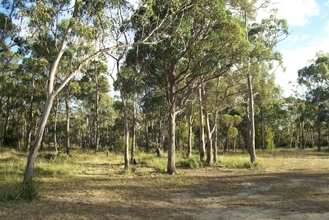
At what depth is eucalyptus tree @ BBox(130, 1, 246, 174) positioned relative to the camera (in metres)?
12.4

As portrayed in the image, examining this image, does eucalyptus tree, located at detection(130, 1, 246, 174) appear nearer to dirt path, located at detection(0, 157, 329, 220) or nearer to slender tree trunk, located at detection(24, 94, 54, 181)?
dirt path, located at detection(0, 157, 329, 220)

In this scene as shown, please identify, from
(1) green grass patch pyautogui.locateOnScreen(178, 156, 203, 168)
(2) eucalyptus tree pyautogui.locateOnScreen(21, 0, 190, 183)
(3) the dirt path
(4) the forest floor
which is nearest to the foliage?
(1) green grass patch pyautogui.locateOnScreen(178, 156, 203, 168)

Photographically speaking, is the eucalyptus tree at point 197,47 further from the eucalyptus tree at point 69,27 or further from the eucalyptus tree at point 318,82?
the eucalyptus tree at point 318,82

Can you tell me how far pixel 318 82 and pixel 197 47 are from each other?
26887mm

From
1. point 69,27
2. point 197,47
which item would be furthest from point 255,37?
point 69,27

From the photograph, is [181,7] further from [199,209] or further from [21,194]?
[21,194]

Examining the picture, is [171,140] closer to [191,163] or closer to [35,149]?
[191,163]

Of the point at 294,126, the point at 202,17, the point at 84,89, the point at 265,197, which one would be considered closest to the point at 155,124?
the point at 84,89

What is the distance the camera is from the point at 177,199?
27.5ft

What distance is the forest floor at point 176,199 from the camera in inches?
254

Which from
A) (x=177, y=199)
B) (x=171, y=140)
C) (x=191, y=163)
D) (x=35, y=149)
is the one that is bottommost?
(x=177, y=199)

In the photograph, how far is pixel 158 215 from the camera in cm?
661

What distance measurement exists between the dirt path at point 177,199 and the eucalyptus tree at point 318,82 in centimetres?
2331

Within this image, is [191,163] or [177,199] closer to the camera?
[177,199]
